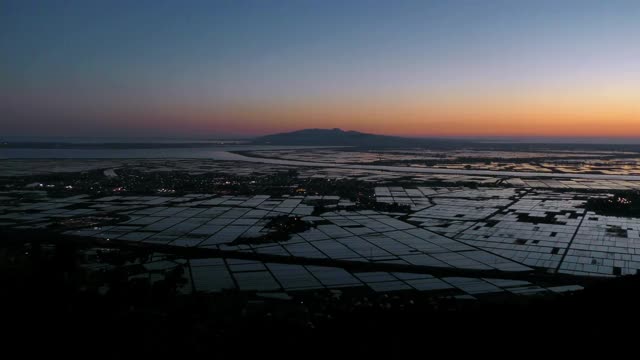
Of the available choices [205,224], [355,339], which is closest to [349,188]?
[205,224]

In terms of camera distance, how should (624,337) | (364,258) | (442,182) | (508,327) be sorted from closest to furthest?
(624,337) → (508,327) → (364,258) → (442,182)

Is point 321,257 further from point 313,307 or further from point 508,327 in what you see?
point 508,327

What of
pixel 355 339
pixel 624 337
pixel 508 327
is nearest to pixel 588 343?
pixel 624 337

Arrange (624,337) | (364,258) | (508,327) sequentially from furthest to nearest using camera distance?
(364,258) < (508,327) < (624,337)

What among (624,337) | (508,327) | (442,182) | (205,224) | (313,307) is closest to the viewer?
(624,337)

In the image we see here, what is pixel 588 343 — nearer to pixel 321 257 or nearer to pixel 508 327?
pixel 508 327

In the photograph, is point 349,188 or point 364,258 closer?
point 364,258

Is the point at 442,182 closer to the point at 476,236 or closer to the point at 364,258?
the point at 476,236

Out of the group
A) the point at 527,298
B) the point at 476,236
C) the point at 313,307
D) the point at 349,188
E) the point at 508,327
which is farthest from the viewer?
the point at 349,188
